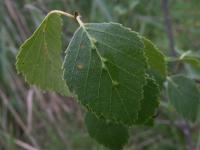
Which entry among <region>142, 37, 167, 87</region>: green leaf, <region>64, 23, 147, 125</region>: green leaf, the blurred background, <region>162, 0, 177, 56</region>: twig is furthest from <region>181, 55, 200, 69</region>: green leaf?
the blurred background

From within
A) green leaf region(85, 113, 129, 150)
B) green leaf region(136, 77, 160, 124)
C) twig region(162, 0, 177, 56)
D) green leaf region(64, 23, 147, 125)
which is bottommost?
twig region(162, 0, 177, 56)

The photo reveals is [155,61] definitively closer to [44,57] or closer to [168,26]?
Answer: [44,57]

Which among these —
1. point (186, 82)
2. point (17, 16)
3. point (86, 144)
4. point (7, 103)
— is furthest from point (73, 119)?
point (186, 82)

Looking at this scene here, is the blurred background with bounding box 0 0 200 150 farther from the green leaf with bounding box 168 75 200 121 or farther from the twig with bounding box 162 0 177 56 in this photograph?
the green leaf with bounding box 168 75 200 121

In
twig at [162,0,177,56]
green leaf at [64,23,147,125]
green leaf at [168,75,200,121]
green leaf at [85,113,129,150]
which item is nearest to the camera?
green leaf at [64,23,147,125]

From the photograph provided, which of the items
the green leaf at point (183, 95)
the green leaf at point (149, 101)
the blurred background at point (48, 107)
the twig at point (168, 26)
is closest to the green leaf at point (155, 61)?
the green leaf at point (149, 101)

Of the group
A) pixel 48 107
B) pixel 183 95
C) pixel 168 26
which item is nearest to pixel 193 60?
pixel 183 95

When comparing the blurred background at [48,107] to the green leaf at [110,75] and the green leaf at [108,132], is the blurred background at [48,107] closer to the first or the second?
the green leaf at [108,132]
